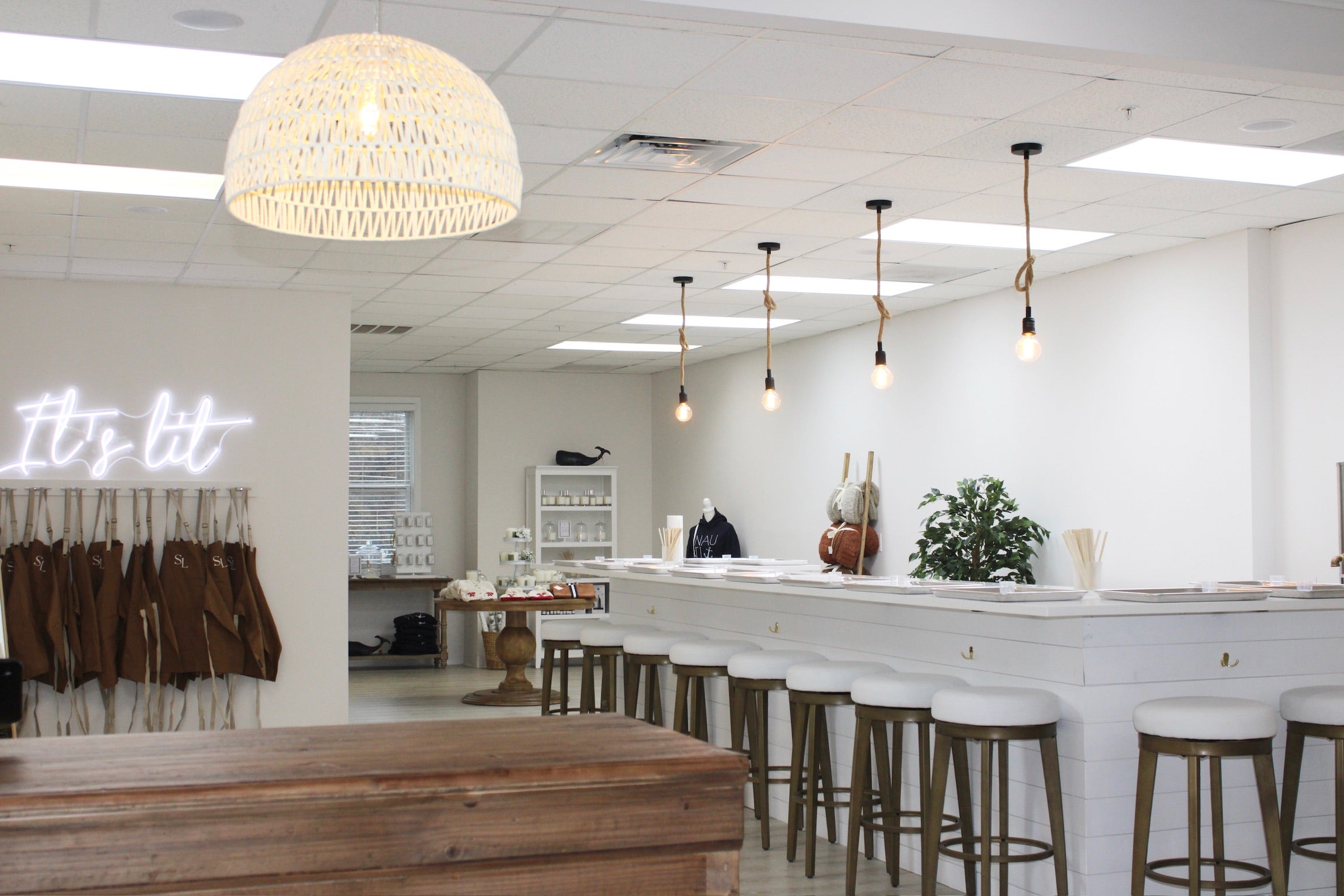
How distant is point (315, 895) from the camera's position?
1.73m

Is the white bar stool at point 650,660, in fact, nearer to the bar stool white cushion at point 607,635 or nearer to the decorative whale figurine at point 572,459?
the bar stool white cushion at point 607,635

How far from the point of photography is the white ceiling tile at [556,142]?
480cm

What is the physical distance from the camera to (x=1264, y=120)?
4.76 metres

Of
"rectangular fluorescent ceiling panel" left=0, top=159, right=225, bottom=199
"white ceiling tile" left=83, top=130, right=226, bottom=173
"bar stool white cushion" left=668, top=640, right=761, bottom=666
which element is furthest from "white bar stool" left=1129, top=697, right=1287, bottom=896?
"rectangular fluorescent ceiling panel" left=0, top=159, right=225, bottom=199

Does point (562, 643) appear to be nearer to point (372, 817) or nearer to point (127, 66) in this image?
point (127, 66)

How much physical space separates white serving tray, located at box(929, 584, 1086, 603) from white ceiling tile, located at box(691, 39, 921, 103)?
5.94 ft

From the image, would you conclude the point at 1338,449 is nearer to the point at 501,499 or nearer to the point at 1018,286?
the point at 1018,286

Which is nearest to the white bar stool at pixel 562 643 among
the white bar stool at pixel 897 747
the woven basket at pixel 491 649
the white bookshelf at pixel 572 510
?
the white bar stool at pixel 897 747

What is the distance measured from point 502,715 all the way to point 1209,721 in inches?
255

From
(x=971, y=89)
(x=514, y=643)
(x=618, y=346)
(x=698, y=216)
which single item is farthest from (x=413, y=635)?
(x=971, y=89)

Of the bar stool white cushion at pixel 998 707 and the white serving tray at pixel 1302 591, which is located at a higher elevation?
the white serving tray at pixel 1302 591

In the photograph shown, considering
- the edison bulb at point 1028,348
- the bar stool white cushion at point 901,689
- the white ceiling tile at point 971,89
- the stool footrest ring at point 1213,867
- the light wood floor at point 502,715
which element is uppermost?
the white ceiling tile at point 971,89

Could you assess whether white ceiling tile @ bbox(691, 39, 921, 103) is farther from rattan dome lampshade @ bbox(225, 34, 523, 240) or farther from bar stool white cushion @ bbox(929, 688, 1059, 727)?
bar stool white cushion @ bbox(929, 688, 1059, 727)

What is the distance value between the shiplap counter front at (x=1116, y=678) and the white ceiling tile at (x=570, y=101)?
6.89ft
